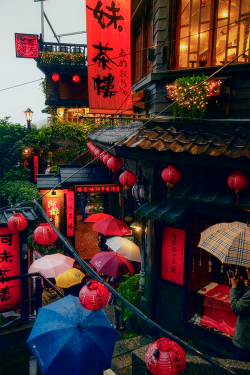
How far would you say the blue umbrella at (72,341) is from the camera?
4652 mm

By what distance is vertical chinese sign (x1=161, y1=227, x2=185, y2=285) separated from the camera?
306 inches

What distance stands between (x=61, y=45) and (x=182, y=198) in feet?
82.6

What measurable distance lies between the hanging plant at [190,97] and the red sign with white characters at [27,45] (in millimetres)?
23011

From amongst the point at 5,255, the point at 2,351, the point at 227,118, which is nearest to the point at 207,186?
the point at 227,118

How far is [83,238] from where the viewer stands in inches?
786

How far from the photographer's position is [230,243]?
15.0 feet

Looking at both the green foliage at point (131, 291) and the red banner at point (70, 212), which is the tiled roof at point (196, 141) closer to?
the green foliage at point (131, 291)

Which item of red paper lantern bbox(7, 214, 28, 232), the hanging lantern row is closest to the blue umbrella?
red paper lantern bbox(7, 214, 28, 232)

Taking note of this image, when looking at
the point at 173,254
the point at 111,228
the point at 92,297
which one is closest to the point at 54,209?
the point at 111,228

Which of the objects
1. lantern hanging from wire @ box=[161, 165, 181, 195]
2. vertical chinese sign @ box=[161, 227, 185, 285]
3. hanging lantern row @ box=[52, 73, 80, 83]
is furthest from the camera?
hanging lantern row @ box=[52, 73, 80, 83]

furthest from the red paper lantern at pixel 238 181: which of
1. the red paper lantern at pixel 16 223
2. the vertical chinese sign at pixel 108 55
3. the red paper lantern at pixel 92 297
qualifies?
the red paper lantern at pixel 16 223

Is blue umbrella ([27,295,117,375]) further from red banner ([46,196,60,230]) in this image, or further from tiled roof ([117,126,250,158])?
red banner ([46,196,60,230])

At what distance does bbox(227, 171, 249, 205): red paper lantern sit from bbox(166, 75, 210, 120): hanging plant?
7.44ft

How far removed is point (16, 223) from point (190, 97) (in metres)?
6.23
